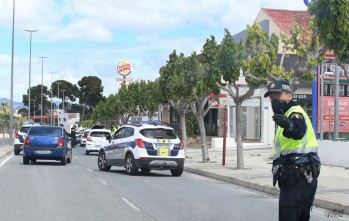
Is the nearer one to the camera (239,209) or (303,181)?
(303,181)

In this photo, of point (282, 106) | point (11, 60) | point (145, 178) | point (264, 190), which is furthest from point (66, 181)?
point (11, 60)

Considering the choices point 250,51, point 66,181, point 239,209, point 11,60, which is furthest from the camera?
point 11,60

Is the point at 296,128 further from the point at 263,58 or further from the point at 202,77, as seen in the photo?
the point at 202,77

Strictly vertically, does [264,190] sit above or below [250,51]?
below

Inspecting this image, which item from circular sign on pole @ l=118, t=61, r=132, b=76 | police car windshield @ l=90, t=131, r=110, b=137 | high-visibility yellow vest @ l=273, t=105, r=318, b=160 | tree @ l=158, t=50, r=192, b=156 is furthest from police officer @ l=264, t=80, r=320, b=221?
circular sign on pole @ l=118, t=61, r=132, b=76

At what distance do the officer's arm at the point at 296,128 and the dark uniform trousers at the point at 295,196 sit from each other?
35 centimetres

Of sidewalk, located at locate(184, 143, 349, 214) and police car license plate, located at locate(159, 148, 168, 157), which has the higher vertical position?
police car license plate, located at locate(159, 148, 168, 157)

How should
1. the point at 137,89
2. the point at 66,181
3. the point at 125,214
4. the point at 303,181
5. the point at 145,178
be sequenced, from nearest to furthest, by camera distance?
the point at 303,181 < the point at 125,214 < the point at 66,181 < the point at 145,178 < the point at 137,89

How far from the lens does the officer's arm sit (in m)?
5.47

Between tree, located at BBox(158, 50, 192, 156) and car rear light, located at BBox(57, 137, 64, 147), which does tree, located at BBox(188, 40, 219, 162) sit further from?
car rear light, located at BBox(57, 137, 64, 147)

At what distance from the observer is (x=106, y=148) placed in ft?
71.5

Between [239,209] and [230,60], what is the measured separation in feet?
33.7

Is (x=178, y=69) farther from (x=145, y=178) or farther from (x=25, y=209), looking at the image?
(x=25, y=209)

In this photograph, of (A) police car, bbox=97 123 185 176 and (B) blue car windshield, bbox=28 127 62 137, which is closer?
(A) police car, bbox=97 123 185 176
